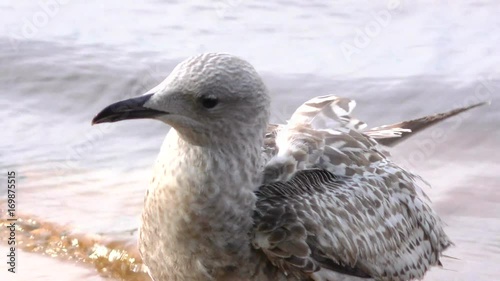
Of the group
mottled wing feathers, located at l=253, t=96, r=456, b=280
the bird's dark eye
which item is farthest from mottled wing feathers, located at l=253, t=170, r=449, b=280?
the bird's dark eye

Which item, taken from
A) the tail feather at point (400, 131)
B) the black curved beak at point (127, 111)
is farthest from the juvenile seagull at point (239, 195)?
the tail feather at point (400, 131)

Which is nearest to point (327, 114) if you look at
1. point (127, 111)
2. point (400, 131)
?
point (400, 131)

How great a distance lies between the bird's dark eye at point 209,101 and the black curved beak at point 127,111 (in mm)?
219

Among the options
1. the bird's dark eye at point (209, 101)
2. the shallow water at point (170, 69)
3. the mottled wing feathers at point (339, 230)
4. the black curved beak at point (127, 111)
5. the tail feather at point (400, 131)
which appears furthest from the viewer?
the shallow water at point (170, 69)

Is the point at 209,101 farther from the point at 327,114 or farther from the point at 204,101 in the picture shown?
the point at 327,114

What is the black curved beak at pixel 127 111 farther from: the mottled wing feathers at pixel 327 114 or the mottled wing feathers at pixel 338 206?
the mottled wing feathers at pixel 327 114

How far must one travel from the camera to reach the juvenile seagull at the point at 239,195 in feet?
15.3

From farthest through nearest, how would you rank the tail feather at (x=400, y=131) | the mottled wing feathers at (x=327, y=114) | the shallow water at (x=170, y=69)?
the shallow water at (x=170, y=69) < the tail feather at (x=400, y=131) < the mottled wing feathers at (x=327, y=114)

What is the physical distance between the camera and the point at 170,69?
31.0 ft

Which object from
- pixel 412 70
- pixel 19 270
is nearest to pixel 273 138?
pixel 19 270

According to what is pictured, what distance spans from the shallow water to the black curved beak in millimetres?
2033

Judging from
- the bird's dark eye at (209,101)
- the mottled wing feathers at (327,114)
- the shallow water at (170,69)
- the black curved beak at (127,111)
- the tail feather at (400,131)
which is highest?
the black curved beak at (127,111)

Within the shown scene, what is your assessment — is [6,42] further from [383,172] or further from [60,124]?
[383,172]

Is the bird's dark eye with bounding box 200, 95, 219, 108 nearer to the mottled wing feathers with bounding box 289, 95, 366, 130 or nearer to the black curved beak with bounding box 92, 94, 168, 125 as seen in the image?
the black curved beak with bounding box 92, 94, 168, 125
